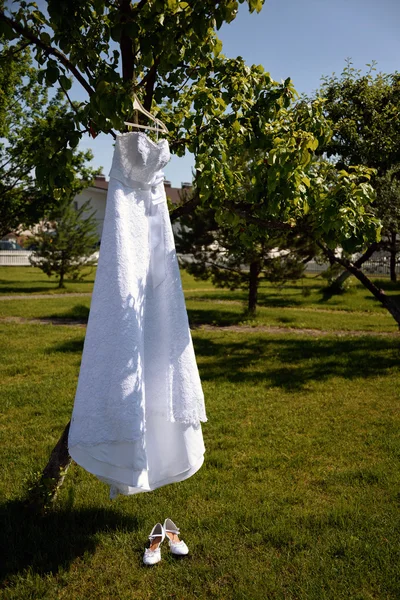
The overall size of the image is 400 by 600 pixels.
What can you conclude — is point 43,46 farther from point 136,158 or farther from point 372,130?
point 372,130

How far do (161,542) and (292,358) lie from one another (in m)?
6.34

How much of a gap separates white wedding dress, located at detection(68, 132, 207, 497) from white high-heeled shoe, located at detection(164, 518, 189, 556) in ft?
1.33

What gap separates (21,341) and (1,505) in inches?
273

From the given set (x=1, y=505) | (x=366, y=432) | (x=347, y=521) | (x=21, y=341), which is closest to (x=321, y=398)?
(x=366, y=432)

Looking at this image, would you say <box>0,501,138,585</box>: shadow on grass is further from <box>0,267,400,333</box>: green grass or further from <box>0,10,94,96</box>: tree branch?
<box>0,267,400,333</box>: green grass

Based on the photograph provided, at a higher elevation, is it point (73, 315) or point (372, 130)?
point (372, 130)

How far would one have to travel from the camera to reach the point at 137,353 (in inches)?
119

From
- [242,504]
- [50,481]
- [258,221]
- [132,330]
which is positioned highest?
[258,221]

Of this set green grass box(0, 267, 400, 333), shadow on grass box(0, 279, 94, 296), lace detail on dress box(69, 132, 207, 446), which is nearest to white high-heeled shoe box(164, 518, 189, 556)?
lace detail on dress box(69, 132, 207, 446)

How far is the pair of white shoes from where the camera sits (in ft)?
10.6

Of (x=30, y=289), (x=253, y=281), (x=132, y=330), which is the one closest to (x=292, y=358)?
(x=253, y=281)

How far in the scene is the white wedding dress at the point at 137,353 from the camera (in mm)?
2949

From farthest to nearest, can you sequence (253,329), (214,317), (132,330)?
1. (214,317)
2. (253,329)
3. (132,330)

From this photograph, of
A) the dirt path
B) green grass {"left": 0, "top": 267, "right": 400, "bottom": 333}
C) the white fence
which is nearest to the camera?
the dirt path
